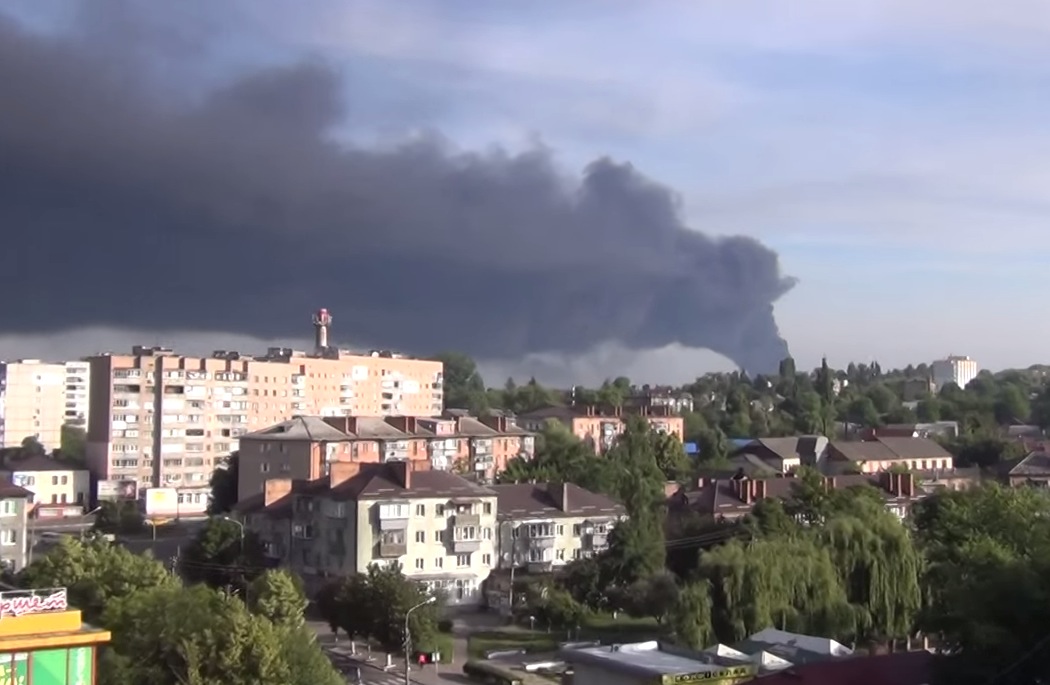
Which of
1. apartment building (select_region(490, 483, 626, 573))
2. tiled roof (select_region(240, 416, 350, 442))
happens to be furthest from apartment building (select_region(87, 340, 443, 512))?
apartment building (select_region(490, 483, 626, 573))

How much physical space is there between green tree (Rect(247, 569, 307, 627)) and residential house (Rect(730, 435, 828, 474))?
41.0 m

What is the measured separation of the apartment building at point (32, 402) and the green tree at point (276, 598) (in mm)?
57693

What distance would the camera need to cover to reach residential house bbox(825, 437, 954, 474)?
217 ft

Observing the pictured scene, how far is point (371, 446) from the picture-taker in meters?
50.1

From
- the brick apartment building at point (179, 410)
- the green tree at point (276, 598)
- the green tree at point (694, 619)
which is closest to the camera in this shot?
the green tree at point (276, 598)

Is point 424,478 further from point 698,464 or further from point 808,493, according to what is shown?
point 698,464

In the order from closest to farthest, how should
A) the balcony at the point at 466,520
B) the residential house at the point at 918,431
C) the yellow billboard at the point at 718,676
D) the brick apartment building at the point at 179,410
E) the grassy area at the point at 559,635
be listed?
the yellow billboard at the point at 718,676 < the grassy area at the point at 559,635 < the balcony at the point at 466,520 < the brick apartment building at the point at 179,410 < the residential house at the point at 918,431

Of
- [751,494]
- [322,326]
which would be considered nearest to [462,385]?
[322,326]

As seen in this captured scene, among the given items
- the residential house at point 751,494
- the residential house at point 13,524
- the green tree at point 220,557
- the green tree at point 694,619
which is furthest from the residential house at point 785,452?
the green tree at point 694,619

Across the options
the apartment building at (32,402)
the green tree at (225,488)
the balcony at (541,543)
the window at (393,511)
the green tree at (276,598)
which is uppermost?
the apartment building at (32,402)

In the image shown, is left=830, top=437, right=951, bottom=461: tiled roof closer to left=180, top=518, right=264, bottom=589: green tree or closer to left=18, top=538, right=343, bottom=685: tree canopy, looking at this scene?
left=180, top=518, right=264, bottom=589: green tree

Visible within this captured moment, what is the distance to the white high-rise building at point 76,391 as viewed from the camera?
84.6m

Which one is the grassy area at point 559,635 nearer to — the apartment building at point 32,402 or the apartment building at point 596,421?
the apartment building at point 596,421

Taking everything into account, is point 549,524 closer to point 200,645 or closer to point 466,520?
point 466,520
